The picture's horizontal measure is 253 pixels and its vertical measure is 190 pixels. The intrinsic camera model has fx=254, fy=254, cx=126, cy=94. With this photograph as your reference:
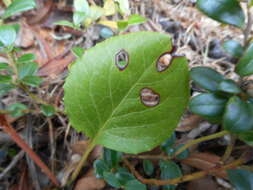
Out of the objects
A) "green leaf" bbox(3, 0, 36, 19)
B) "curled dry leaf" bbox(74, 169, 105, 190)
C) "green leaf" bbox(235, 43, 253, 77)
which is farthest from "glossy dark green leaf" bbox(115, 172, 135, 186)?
"green leaf" bbox(3, 0, 36, 19)

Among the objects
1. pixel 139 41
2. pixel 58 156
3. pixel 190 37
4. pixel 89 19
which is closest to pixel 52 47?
pixel 89 19

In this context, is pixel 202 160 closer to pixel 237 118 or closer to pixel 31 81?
pixel 237 118

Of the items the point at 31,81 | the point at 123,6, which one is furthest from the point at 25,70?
the point at 123,6

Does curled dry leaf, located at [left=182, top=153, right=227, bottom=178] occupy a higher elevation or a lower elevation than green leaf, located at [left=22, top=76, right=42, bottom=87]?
lower

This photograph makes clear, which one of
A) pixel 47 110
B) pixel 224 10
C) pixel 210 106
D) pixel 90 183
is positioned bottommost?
pixel 90 183

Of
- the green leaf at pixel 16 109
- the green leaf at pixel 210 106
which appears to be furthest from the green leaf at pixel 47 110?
the green leaf at pixel 210 106

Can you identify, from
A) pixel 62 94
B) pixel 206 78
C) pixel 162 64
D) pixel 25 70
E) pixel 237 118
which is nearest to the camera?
pixel 237 118

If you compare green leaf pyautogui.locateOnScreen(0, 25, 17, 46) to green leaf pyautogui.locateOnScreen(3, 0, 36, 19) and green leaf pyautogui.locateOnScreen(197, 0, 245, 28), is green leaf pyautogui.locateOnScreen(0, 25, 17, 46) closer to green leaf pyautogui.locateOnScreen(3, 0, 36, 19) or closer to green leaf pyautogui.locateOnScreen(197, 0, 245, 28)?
green leaf pyautogui.locateOnScreen(3, 0, 36, 19)
